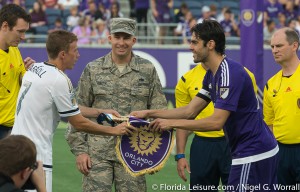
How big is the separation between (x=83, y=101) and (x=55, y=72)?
1177mm

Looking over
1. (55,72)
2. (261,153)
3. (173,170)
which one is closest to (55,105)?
(55,72)

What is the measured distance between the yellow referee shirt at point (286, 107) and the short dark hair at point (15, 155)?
4227mm

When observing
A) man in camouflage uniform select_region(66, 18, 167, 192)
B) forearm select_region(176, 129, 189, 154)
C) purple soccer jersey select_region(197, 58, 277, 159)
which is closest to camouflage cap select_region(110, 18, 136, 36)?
man in camouflage uniform select_region(66, 18, 167, 192)

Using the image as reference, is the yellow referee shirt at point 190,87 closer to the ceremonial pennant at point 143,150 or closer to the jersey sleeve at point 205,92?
the jersey sleeve at point 205,92

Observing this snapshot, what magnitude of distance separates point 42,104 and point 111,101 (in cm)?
123

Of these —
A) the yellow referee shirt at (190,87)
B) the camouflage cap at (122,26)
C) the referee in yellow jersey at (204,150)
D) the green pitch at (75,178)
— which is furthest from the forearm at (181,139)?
the green pitch at (75,178)

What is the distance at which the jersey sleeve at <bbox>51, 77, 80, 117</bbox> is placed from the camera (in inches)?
276

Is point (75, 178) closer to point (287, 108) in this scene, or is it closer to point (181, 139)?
point (181, 139)

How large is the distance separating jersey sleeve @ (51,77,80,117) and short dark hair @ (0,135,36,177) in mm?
1908

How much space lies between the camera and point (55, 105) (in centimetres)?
709

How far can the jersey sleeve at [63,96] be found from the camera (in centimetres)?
700

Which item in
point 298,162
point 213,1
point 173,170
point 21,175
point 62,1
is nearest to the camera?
point 21,175

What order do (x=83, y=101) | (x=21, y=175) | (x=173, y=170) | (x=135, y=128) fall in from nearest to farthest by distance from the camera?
(x=21, y=175), (x=135, y=128), (x=83, y=101), (x=173, y=170)

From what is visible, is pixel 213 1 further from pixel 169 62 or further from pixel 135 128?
pixel 135 128
